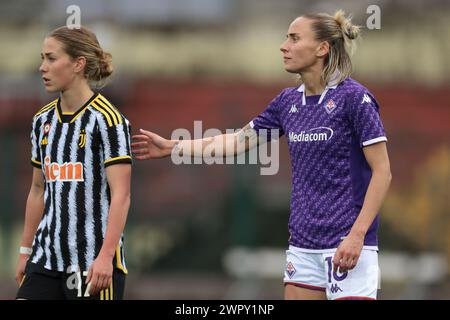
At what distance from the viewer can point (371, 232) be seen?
561 cm

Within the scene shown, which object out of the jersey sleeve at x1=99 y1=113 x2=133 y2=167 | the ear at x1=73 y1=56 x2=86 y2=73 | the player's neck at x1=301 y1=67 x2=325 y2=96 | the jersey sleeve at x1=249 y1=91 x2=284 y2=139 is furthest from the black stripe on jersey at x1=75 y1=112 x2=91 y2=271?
the player's neck at x1=301 y1=67 x2=325 y2=96

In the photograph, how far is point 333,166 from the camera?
222 inches

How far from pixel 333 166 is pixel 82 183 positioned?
4.50ft

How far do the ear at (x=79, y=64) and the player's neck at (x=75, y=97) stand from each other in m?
0.08

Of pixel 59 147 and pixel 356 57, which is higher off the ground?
pixel 356 57

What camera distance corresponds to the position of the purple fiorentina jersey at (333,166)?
18.4 feet

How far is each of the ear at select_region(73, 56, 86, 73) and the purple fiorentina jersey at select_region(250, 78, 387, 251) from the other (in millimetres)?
1249

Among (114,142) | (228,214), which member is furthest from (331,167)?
(228,214)

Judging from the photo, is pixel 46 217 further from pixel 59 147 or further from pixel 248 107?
pixel 248 107

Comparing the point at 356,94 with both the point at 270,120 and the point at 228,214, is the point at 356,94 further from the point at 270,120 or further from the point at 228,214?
the point at 228,214

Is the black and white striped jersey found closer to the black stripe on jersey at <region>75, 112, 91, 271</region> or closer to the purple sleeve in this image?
the black stripe on jersey at <region>75, 112, 91, 271</region>

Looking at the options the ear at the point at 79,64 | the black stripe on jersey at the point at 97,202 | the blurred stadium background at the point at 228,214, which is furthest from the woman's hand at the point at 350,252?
the blurred stadium background at the point at 228,214

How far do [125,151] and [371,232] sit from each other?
1410mm

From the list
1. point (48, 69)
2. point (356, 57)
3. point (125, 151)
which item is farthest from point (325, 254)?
point (356, 57)
